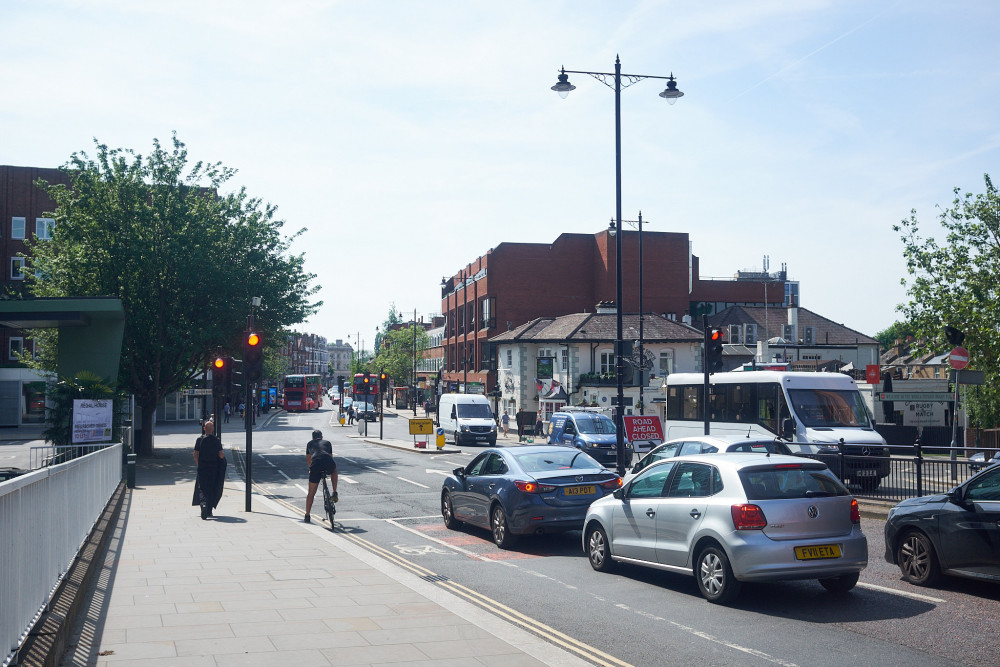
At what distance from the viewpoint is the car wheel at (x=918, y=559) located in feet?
31.1

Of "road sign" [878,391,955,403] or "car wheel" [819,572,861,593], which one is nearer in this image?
"car wheel" [819,572,861,593]

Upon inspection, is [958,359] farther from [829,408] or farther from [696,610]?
[696,610]

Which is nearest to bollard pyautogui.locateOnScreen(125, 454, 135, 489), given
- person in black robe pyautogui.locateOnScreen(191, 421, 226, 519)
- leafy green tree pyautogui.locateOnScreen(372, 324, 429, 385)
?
person in black robe pyautogui.locateOnScreen(191, 421, 226, 519)

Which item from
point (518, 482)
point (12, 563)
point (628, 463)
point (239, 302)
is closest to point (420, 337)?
point (239, 302)

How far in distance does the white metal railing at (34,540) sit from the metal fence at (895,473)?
1348 centimetres

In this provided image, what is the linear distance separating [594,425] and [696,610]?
841 inches

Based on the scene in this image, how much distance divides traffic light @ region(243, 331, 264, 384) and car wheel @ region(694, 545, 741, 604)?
1095 cm

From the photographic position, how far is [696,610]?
868 centimetres

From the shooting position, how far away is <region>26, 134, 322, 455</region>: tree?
31.5 metres

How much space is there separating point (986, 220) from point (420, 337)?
8962 centimetres

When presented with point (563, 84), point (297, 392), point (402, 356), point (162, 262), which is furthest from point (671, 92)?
point (402, 356)

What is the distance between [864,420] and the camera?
Result: 20.8 metres

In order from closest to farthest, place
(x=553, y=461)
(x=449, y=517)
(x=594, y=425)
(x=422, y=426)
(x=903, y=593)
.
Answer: (x=903, y=593) < (x=553, y=461) < (x=449, y=517) < (x=594, y=425) < (x=422, y=426)

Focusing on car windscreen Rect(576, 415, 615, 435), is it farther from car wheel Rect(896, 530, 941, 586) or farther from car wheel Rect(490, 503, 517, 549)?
car wheel Rect(896, 530, 941, 586)
